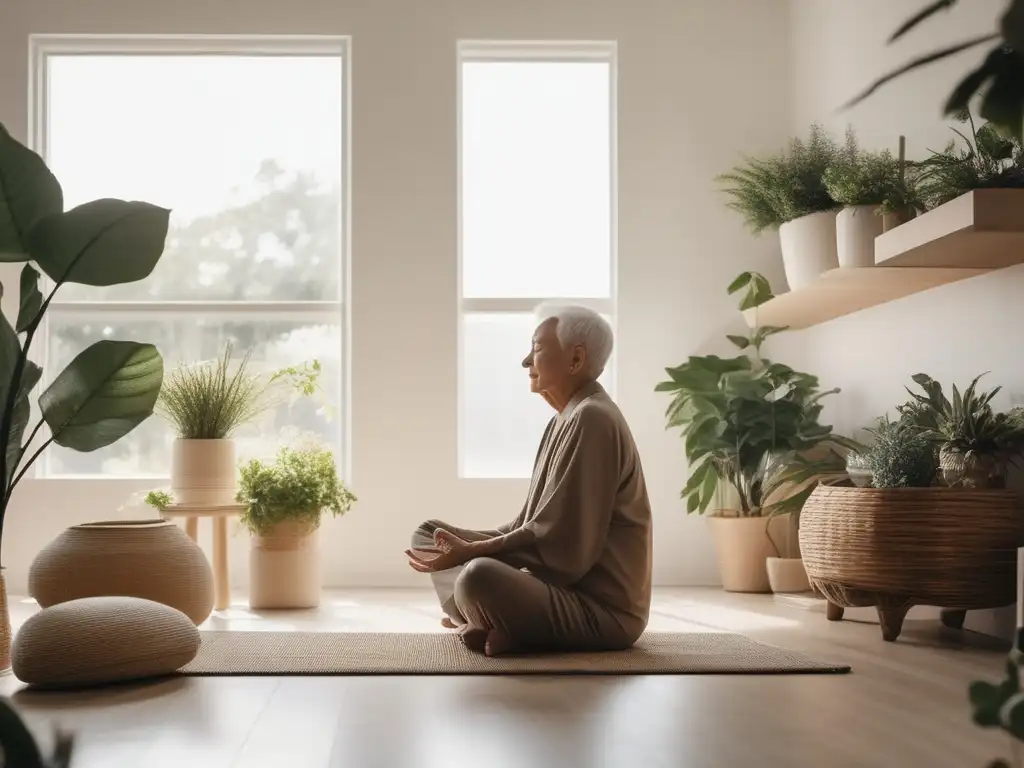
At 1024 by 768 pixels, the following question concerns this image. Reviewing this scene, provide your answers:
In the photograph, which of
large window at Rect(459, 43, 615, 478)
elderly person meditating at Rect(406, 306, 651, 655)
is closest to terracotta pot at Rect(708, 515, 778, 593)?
large window at Rect(459, 43, 615, 478)

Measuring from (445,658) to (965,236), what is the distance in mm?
1888

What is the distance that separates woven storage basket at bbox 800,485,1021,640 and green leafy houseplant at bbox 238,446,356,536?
2.14 metres

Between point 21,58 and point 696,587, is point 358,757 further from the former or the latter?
point 21,58

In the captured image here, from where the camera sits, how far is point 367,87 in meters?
5.84

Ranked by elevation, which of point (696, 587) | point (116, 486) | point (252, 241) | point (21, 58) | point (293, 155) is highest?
point (21, 58)

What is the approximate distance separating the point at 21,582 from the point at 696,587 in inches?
129

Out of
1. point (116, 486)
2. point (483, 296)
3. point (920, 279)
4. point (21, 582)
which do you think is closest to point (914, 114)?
point (920, 279)

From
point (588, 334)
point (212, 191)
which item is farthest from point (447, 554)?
point (212, 191)

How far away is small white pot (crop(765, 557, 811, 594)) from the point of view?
16.4ft

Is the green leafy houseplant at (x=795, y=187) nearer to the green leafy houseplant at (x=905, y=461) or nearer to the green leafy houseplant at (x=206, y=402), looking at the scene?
the green leafy houseplant at (x=905, y=461)

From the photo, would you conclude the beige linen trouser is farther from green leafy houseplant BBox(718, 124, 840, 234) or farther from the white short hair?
green leafy houseplant BBox(718, 124, 840, 234)

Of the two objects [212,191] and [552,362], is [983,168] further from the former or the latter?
[212,191]

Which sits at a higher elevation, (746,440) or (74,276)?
(74,276)

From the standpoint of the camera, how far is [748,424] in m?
5.21
